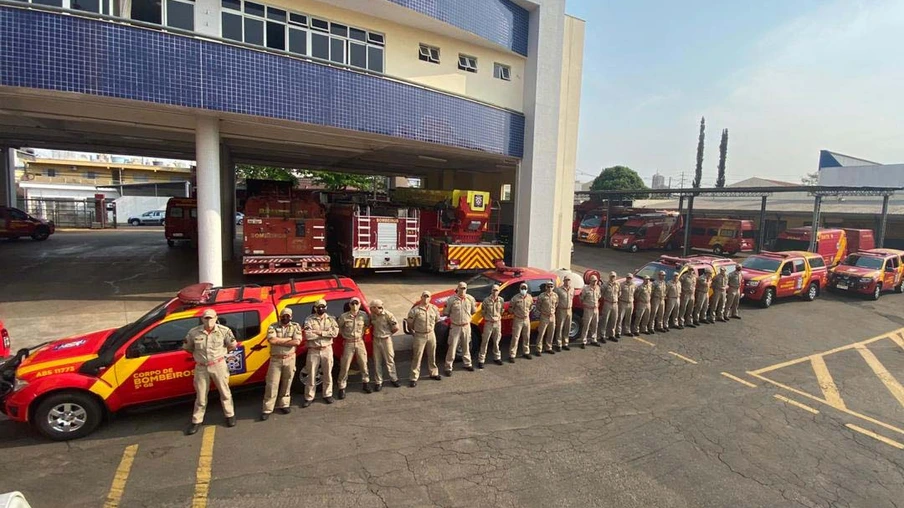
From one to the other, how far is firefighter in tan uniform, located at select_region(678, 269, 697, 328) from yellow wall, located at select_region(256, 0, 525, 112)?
8243 mm

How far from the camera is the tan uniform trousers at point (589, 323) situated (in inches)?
384

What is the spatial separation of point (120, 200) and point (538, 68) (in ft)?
136

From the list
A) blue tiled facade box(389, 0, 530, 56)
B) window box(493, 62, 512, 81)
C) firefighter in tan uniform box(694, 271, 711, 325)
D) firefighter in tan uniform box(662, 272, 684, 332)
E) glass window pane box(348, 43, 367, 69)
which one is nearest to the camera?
firefighter in tan uniform box(662, 272, 684, 332)

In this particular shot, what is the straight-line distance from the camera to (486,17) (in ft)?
48.0

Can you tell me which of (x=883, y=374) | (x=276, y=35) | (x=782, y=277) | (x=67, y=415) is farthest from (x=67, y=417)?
(x=782, y=277)

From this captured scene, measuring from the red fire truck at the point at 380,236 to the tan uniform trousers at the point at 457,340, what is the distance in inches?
308

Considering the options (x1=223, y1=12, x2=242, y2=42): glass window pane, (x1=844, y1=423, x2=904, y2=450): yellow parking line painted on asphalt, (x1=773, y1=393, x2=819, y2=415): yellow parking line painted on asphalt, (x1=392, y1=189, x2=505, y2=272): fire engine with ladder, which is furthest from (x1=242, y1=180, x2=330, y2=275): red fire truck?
(x1=844, y1=423, x2=904, y2=450): yellow parking line painted on asphalt

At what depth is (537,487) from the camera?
15.6ft

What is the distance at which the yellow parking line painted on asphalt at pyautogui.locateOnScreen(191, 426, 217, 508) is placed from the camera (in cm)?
445

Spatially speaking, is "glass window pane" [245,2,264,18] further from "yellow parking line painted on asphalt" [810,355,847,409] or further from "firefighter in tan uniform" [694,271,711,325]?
"yellow parking line painted on asphalt" [810,355,847,409]

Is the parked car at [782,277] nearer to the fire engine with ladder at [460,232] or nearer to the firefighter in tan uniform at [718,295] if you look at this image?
the firefighter in tan uniform at [718,295]

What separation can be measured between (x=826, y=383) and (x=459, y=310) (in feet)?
21.5

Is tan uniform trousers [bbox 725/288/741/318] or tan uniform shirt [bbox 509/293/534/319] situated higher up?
tan uniform shirt [bbox 509/293/534/319]

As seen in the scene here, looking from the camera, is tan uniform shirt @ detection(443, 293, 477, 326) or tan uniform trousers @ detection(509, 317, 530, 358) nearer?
tan uniform shirt @ detection(443, 293, 477, 326)
